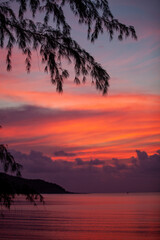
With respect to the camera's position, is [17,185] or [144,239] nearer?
[17,185]

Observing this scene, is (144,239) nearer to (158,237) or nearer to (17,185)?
(158,237)

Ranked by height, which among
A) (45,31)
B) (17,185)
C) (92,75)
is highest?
(45,31)

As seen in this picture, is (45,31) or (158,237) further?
(158,237)

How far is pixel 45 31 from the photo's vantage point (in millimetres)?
5312

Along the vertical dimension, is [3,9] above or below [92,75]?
above

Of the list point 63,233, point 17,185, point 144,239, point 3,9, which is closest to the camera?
point 3,9

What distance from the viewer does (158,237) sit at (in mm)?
17625

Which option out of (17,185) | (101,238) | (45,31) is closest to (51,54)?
(45,31)

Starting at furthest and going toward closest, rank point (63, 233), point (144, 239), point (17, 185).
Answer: point (63, 233) < point (144, 239) < point (17, 185)

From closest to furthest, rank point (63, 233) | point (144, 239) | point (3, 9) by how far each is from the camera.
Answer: point (3, 9), point (144, 239), point (63, 233)

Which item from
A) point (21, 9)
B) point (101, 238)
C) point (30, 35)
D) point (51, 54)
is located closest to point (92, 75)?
point (51, 54)

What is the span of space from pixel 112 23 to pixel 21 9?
1.50 m

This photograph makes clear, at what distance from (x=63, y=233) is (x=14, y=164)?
14202 millimetres

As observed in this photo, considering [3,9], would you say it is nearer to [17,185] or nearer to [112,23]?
[112,23]
